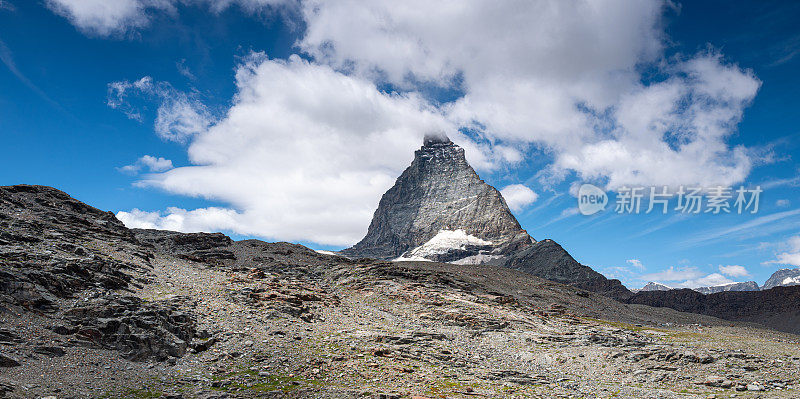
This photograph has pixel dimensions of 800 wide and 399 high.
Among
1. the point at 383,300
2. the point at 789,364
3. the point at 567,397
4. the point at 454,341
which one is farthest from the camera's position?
the point at 383,300

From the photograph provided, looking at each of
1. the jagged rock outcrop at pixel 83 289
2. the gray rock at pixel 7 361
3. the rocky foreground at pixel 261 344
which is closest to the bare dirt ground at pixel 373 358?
the rocky foreground at pixel 261 344

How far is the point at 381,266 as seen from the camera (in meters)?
96.6

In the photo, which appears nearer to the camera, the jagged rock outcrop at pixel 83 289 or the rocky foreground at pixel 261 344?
the rocky foreground at pixel 261 344

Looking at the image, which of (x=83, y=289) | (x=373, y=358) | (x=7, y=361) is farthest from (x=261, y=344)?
(x=83, y=289)

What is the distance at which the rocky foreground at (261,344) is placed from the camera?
1094 inches

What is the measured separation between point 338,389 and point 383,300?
43.0 m

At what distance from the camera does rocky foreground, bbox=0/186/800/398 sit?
27.8 m

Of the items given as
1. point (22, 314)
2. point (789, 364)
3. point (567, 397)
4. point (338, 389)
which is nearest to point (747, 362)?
point (789, 364)

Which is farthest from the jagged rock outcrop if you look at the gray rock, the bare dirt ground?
the gray rock

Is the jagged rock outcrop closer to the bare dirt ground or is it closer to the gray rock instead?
the bare dirt ground

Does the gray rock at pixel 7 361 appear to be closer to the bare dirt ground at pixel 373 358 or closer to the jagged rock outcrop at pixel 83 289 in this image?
the bare dirt ground at pixel 373 358

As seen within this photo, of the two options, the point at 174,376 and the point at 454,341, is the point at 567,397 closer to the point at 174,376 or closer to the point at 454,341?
the point at 454,341

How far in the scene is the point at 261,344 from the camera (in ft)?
120

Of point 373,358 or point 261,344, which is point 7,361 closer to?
point 261,344
